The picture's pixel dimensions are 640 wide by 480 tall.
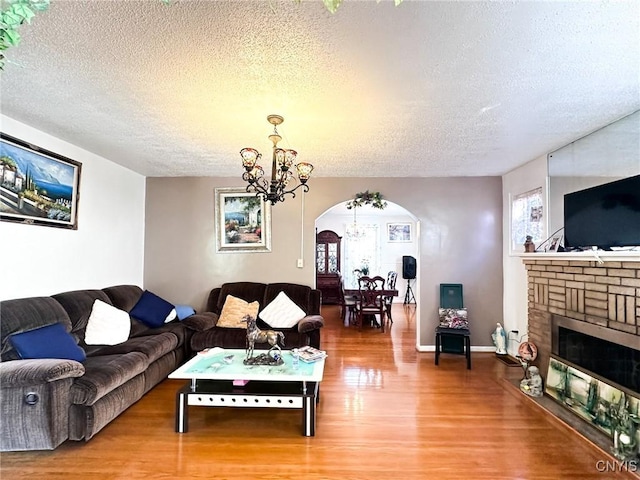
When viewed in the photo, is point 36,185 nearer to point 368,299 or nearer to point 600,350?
point 368,299

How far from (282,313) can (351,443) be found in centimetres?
204

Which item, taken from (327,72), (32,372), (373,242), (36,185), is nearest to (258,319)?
(32,372)

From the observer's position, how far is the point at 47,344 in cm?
247

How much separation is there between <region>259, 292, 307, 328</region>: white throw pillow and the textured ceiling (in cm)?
210

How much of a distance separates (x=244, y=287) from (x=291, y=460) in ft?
8.80

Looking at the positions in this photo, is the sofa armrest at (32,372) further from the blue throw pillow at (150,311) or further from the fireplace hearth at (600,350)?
the fireplace hearth at (600,350)

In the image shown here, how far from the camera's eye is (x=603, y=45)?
1.70 meters

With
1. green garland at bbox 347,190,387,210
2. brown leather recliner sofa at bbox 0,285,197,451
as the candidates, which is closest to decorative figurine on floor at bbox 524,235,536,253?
green garland at bbox 347,190,387,210

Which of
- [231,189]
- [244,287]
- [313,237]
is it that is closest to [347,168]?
[313,237]

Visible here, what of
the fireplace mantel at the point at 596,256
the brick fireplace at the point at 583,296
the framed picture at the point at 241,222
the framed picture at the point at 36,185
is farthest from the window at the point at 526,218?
the framed picture at the point at 36,185

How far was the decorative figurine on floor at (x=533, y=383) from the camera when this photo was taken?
307 cm

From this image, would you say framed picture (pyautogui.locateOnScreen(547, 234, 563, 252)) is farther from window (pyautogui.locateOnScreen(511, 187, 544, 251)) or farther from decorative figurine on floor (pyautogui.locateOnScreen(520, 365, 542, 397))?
decorative figurine on floor (pyautogui.locateOnScreen(520, 365, 542, 397))

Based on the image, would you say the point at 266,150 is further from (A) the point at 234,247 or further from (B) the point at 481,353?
(B) the point at 481,353

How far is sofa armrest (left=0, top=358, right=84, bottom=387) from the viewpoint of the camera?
2.06 metres
